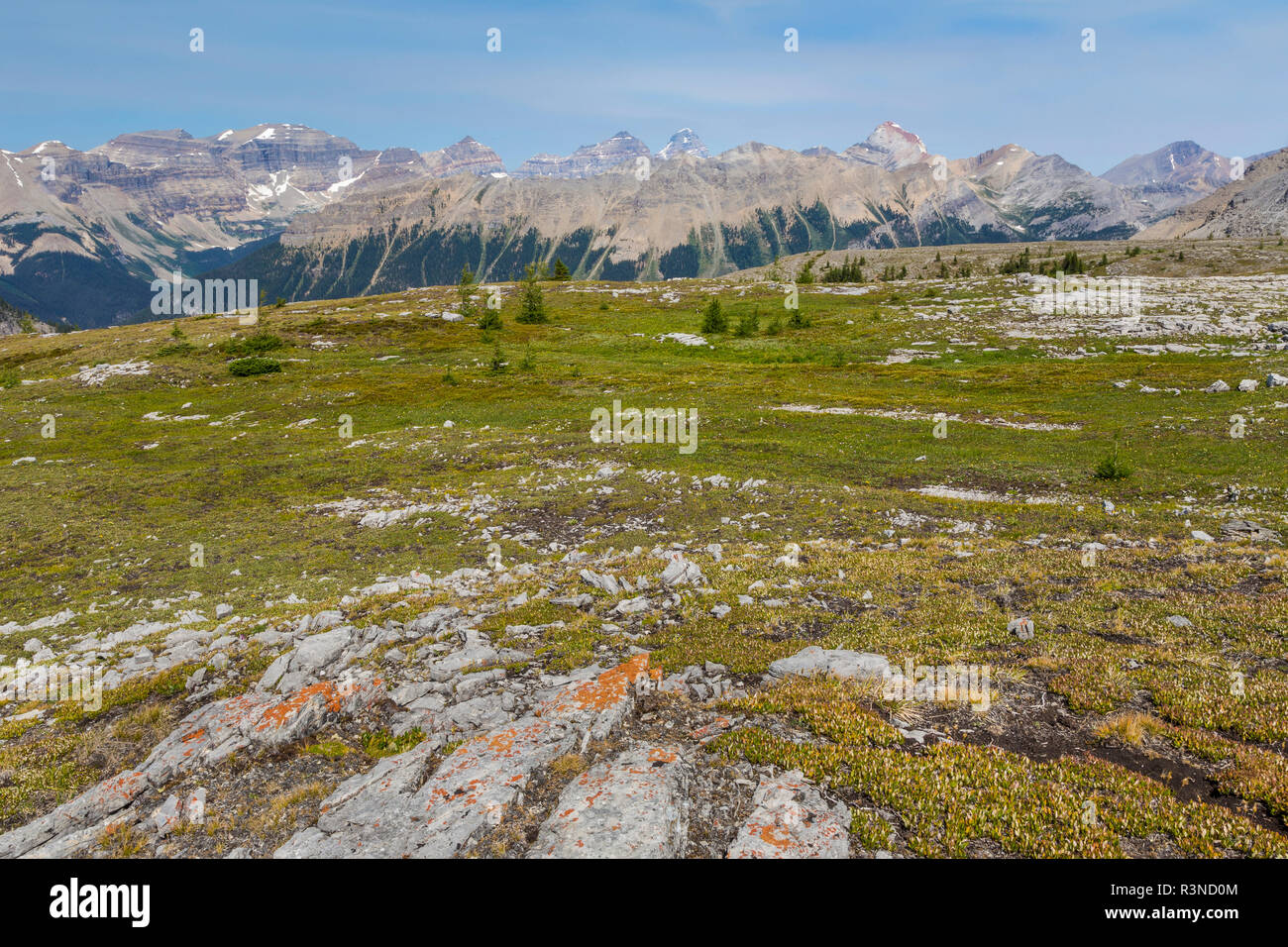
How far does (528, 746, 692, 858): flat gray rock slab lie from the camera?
263 inches

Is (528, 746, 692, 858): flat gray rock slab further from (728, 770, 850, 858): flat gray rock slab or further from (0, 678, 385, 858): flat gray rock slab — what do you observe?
(0, 678, 385, 858): flat gray rock slab

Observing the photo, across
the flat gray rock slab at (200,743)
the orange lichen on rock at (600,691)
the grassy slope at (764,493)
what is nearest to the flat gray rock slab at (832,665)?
the grassy slope at (764,493)

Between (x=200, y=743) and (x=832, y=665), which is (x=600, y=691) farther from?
(x=200, y=743)

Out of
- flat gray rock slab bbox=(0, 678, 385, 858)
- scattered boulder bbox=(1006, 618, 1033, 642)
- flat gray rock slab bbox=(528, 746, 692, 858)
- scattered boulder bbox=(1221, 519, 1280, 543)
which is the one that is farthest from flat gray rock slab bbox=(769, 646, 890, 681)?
scattered boulder bbox=(1221, 519, 1280, 543)

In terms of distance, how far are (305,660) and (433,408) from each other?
42.3 meters

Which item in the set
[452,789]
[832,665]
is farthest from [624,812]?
[832,665]

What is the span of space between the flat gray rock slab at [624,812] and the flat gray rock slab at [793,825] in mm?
843

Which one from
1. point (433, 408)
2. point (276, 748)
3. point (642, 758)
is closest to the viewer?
point (642, 758)

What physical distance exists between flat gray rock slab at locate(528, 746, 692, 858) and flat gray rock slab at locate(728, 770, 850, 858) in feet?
2.76

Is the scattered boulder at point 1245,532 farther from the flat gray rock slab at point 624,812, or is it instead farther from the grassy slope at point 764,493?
the flat gray rock slab at point 624,812

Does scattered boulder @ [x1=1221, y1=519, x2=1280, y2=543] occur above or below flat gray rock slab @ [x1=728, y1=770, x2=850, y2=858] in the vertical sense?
above

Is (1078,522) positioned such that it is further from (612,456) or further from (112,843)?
(112,843)

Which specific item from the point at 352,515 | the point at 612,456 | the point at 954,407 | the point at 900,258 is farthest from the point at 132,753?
the point at 900,258
